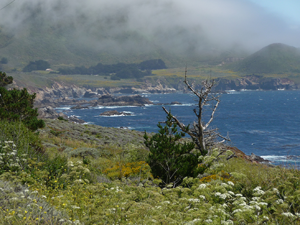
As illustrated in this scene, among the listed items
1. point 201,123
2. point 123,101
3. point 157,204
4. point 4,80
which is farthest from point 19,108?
point 123,101

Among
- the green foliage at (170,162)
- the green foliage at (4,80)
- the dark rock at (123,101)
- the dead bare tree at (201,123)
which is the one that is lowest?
the dark rock at (123,101)

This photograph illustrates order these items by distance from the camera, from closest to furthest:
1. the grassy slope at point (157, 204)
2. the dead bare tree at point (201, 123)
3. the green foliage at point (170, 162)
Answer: the grassy slope at point (157, 204), the green foliage at point (170, 162), the dead bare tree at point (201, 123)

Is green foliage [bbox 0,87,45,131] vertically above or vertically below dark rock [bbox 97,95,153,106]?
above

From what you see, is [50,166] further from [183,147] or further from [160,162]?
[183,147]

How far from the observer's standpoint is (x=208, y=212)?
4656 mm

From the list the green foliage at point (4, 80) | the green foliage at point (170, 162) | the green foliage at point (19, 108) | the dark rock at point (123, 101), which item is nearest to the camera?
the green foliage at point (170, 162)

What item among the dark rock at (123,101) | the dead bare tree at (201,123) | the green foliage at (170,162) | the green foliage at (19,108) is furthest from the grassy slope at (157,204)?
the dark rock at (123,101)

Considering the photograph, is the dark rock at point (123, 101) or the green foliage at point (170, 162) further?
the dark rock at point (123, 101)

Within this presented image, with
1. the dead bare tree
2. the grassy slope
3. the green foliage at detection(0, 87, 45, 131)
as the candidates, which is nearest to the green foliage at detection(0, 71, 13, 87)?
the green foliage at detection(0, 87, 45, 131)

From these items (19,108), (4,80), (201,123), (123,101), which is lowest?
(123,101)

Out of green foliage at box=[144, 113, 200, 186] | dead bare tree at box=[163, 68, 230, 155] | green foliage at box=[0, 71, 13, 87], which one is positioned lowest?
green foliage at box=[144, 113, 200, 186]

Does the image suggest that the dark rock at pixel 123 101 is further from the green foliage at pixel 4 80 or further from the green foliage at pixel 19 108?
the green foliage at pixel 19 108

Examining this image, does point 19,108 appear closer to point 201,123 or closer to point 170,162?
point 201,123

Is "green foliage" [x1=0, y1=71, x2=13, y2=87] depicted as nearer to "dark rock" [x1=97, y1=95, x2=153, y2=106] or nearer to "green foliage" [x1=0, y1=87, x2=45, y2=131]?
"green foliage" [x1=0, y1=87, x2=45, y2=131]
